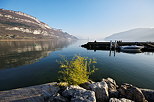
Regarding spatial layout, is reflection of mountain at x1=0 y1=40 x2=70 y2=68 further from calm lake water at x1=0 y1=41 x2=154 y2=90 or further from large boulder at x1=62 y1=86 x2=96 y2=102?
large boulder at x1=62 y1=86 x2=96 y2=102

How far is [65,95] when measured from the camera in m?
3.36

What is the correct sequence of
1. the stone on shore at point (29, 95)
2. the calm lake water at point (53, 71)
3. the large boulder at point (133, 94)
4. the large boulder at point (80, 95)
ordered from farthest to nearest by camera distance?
1. the calm lake water at point (53, 71)
2. the stone on shore at point (29, 95)
3. the large boulder at point (133, 94)
4. the large boulder at point (80, 95)

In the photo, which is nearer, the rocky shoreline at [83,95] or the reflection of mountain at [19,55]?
the rocky shoreline at [83,95]

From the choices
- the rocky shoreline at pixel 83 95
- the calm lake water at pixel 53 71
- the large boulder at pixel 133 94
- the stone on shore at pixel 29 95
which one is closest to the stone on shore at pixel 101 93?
the rocky shoreline at pixel 83 95

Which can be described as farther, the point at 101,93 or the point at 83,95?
the point at 101,93

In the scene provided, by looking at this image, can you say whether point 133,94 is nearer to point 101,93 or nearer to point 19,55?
point 101,93

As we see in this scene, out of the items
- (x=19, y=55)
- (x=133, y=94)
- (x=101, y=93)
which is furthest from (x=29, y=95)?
(x=19, y=55)

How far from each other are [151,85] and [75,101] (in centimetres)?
905

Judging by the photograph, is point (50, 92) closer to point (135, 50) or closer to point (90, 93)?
point (90, 93)

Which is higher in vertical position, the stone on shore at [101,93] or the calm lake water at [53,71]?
the stone on shore at [101,93]

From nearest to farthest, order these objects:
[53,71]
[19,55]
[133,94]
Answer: [133,94] < [53,71] < [19,55]

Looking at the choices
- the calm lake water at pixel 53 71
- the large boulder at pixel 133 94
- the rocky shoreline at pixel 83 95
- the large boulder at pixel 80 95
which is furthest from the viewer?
the calm lake water at pixel 53 71

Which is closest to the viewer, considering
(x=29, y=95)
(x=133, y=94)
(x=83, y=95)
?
(x=83, y=95)

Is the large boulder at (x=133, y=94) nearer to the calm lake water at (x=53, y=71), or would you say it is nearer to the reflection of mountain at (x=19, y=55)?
the calm lake water at (x=53, y=71)
